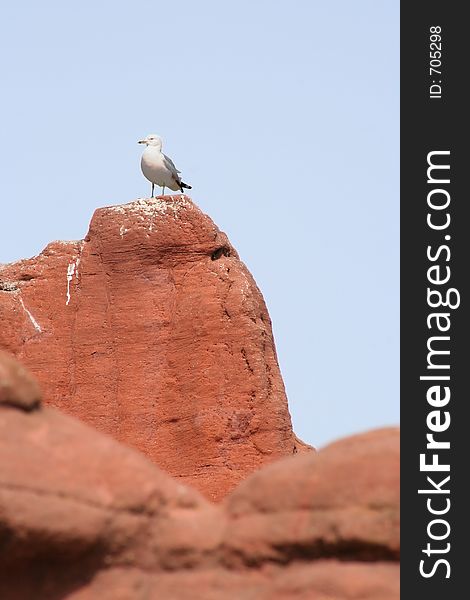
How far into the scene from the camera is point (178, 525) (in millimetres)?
7664

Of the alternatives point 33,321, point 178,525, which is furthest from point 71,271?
point 178,525

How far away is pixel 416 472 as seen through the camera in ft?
24.4

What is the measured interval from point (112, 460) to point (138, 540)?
0.42 meters

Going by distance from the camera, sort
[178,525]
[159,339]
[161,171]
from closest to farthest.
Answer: [178,525] < [159,339] < [161,171]

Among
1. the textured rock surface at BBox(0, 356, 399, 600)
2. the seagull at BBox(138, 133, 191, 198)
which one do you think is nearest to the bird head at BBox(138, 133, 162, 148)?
the seagull at BBox(138, 133, 191, 198)

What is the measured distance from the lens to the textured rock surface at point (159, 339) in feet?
53.4

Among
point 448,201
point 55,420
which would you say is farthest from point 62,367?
point 55,420

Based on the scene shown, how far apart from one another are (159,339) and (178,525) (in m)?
9.30

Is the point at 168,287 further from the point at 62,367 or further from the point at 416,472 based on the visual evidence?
the point at 416,472

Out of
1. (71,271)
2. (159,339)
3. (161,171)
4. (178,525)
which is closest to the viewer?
(178,525)

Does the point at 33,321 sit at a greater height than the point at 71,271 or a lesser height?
lesser

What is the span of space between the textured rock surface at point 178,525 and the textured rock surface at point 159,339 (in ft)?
27.0

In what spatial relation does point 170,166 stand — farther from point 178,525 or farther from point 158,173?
point 178,525

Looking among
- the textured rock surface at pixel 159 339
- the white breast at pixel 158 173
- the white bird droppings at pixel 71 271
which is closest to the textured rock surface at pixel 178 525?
the textured rock surface at pixel 159 339
